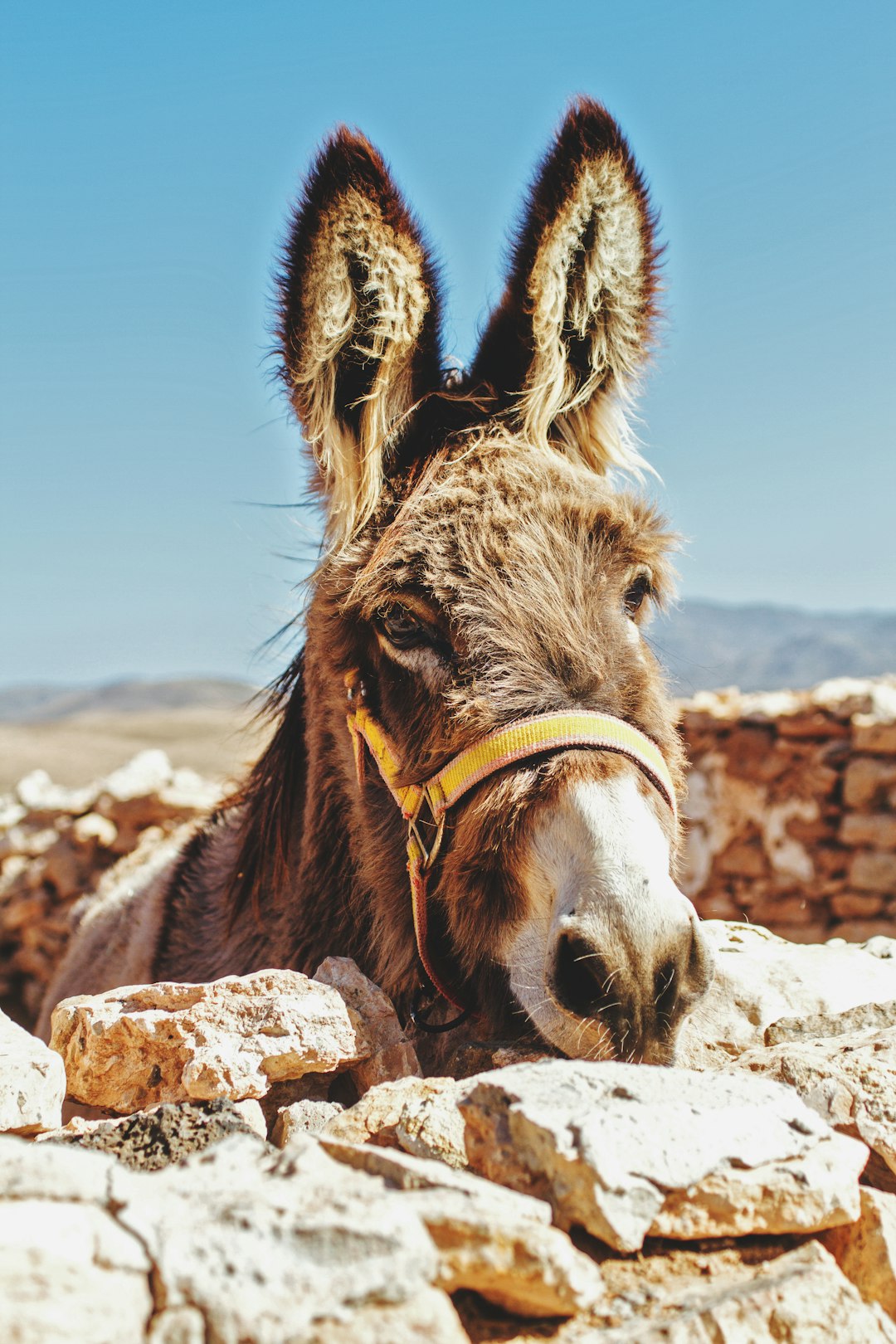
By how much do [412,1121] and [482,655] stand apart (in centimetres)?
101

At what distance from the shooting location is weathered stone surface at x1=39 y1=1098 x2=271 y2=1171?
1.35m

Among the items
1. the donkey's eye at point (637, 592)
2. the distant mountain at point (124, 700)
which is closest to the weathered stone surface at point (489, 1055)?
the donkey's eye at point (637, 592)

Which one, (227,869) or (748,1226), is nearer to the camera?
(748,1226)

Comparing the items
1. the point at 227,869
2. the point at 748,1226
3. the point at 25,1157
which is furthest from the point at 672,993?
the point at 227,869

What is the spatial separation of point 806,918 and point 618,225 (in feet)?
22.2

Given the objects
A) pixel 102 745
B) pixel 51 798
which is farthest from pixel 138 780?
pixel 102 745

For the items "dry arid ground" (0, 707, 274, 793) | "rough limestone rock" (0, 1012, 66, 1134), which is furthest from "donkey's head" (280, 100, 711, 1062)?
"dry arid ground" (0, 707, 274, 793)

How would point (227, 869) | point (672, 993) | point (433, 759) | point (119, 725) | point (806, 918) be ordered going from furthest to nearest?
point (119, 725) → point (806, 918) → point (227, 869) → point (433, 759) → point (672, 993)

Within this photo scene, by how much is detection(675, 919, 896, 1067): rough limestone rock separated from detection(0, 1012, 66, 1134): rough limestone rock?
111 centimetres

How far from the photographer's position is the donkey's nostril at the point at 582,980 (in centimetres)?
164

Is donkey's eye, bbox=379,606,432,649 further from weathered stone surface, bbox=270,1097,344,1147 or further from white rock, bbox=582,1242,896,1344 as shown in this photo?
white rock, bbox=582,1242,896,1344

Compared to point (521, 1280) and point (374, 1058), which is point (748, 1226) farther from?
point (374, 1058)

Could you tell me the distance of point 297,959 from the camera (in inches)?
100

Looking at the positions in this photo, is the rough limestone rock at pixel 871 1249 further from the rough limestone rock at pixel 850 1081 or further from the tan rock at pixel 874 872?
the tan rock at pixel 874 872
